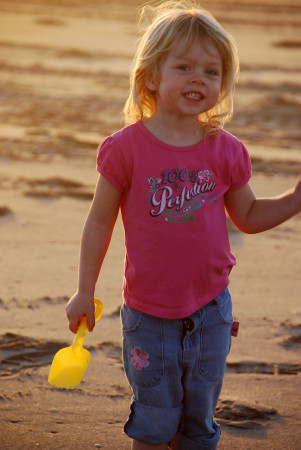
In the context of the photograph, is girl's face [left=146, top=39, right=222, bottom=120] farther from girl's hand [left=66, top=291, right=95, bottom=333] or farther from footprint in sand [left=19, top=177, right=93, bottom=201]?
footprint in sand [left=19, top=177, right=93, bottom=201]

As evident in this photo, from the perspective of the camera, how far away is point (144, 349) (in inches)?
83.2

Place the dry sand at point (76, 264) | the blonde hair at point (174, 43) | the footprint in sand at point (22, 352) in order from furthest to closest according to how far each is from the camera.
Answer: the footprint in sand at point (22, 352), the dry sand at point (76, 264), the blonde hair at point (174, 43)

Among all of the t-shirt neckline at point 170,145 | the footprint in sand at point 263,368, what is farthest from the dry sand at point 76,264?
the t-shirt neckline at point 170,145

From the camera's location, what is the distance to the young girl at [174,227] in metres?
2.10

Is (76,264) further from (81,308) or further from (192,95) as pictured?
(192,95)

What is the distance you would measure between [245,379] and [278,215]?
3.27 feet

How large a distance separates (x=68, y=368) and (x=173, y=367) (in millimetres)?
302

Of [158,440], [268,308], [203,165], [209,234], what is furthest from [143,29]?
[268,308]

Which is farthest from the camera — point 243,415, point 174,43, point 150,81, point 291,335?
point 291,335

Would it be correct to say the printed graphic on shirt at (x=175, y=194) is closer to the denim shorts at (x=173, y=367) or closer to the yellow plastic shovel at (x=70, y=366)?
the denim shorts at (x=173, y=367)

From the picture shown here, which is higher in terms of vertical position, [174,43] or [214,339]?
[174,43]

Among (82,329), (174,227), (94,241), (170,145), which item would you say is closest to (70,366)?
(82,329)

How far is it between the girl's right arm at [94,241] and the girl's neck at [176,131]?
8.1 inches

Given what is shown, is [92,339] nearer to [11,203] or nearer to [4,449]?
[4,449]
